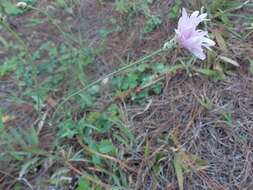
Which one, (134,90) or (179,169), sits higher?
(134,90)

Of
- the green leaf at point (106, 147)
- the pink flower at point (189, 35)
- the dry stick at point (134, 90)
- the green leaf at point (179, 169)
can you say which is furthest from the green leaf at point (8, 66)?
the pink flower at point (189, 35)

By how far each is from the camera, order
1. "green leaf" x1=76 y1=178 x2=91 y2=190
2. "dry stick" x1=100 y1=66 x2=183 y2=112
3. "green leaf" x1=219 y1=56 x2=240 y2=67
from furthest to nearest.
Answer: "green leaf" x1=219 y1=56 x2=240 y2=67 < "dry stick" x1=100 y1=66 x2=183 y2=112 < "green leaf" x1=76 y1=178 x2=91 y2=190

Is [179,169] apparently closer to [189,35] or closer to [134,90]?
[134,90]

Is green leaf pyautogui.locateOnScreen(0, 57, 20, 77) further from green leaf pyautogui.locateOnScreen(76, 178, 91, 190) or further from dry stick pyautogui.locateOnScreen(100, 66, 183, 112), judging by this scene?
green leaf pyautogui.locateOnScreen(76, 178, 91, 190)

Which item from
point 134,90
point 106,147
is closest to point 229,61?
point 134,90

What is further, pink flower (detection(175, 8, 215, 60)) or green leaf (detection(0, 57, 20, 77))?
green leaf (detection(0, 57, 20, 77))

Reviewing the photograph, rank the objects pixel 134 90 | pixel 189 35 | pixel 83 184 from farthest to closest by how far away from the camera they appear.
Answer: pixel 134 90 → pixel 83 184 → pixel 189 35

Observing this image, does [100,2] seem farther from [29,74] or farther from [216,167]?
[216,167]

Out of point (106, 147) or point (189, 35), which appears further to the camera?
point (106, 147)

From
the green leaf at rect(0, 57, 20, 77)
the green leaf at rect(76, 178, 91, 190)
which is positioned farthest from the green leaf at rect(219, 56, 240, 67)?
the green leaf at rect(0, 57, 20, 77)

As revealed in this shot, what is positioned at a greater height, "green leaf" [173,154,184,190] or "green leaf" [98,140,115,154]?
"green leaf" [98,140,115,154]

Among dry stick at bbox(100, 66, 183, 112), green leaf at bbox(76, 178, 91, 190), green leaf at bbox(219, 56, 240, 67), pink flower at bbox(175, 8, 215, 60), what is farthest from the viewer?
green leaf at bbox(219, 56, 240, 67)
